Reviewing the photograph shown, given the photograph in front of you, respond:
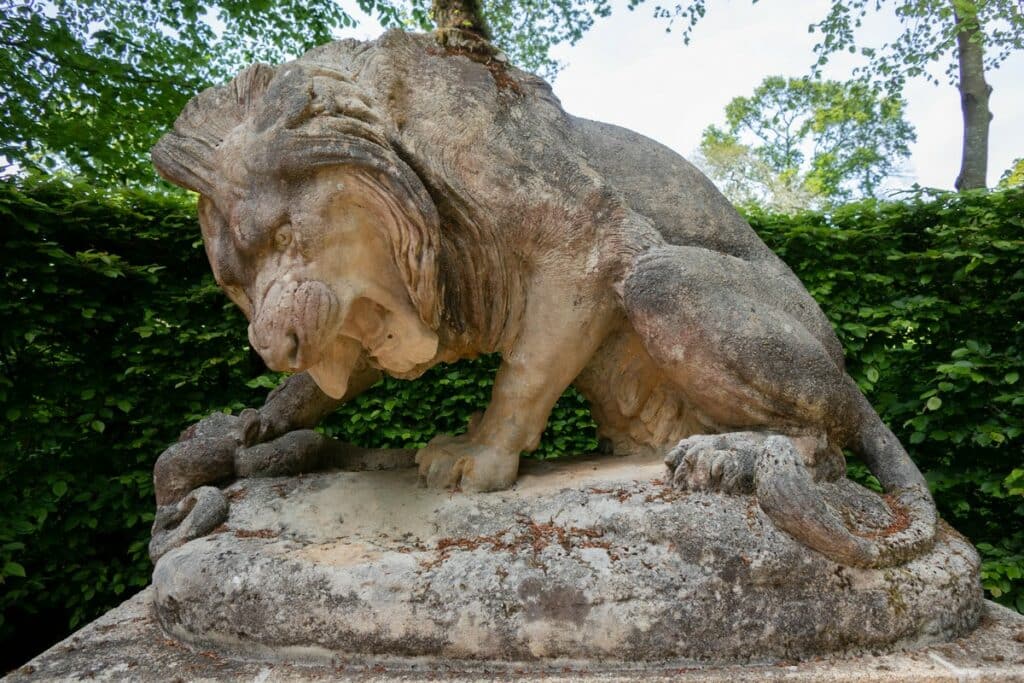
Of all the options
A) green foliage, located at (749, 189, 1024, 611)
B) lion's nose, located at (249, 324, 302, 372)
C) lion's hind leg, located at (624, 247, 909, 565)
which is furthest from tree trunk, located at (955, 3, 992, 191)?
lion's nose, located at (249, 324, 302, 372)

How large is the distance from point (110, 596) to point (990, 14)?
9.07 metres

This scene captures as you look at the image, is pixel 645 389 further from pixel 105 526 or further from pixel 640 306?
pixel 105 526

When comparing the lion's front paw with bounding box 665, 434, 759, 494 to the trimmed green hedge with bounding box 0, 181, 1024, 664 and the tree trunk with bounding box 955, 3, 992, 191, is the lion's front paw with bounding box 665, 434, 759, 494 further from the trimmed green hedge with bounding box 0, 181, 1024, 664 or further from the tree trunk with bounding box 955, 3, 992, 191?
the tree trunk with bounding box 955, 3, 992, 191

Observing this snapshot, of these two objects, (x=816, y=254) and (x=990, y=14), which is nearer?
(x=816, y=254)

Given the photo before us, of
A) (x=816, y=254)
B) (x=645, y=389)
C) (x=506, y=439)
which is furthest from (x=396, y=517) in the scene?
(x=816, y=254)

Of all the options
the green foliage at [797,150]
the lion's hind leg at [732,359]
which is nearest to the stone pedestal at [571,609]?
the lion's hind leg at [732,359]

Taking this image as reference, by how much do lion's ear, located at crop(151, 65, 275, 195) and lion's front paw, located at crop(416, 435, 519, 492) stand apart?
109 cm

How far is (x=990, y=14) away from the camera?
7594 millimetres

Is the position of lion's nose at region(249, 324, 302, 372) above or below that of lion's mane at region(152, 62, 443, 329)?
below

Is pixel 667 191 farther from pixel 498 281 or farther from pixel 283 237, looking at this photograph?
pixel 283 237

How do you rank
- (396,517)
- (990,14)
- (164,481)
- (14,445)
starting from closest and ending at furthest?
(396,517) → (164,481) → (14,445) → (990,14)

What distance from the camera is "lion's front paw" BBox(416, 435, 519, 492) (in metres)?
2.40

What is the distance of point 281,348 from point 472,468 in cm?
71

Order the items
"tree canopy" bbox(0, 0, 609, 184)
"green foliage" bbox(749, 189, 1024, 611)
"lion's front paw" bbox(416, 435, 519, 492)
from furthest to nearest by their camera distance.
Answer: "tree canopy" bbox(0, 0, 609, 184)
"green foliage" bbox(749, 189, 1024, 611)
"lion's front paw" bbox(416, 435, 519, 492)
